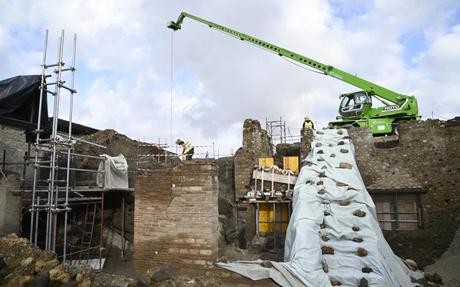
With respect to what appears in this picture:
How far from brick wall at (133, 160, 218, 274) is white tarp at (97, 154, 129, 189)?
141 inches

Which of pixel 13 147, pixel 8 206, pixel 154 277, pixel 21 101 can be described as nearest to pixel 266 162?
pixel 154 277

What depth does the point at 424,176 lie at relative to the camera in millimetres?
10219

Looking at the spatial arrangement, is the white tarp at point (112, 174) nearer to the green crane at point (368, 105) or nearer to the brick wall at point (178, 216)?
the brick wall at point (178, 216)

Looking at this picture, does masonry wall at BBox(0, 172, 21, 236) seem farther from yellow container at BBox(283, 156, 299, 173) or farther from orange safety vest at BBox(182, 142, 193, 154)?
yellow container at BBox(283, 156, 299, 173)

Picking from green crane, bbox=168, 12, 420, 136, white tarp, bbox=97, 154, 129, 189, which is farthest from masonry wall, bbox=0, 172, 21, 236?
green crane, bbox=168, 12, 420, 136

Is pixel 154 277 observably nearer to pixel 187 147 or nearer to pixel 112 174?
pixel 112 174

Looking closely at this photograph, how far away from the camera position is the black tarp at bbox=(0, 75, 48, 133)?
7.37 metres

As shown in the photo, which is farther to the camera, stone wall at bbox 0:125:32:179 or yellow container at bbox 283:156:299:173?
yellow container at bbox 283:156:299:173

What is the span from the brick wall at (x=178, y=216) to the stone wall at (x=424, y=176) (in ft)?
19.9

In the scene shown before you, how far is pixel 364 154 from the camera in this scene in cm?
Result: 1098

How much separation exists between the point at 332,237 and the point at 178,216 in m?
3.49

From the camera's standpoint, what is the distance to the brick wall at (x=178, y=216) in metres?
6.79

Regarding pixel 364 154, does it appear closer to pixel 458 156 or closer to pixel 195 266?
pixel 458 156

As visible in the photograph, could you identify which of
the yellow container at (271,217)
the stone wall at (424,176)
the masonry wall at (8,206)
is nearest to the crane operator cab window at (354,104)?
the stone wall at (424,176)
